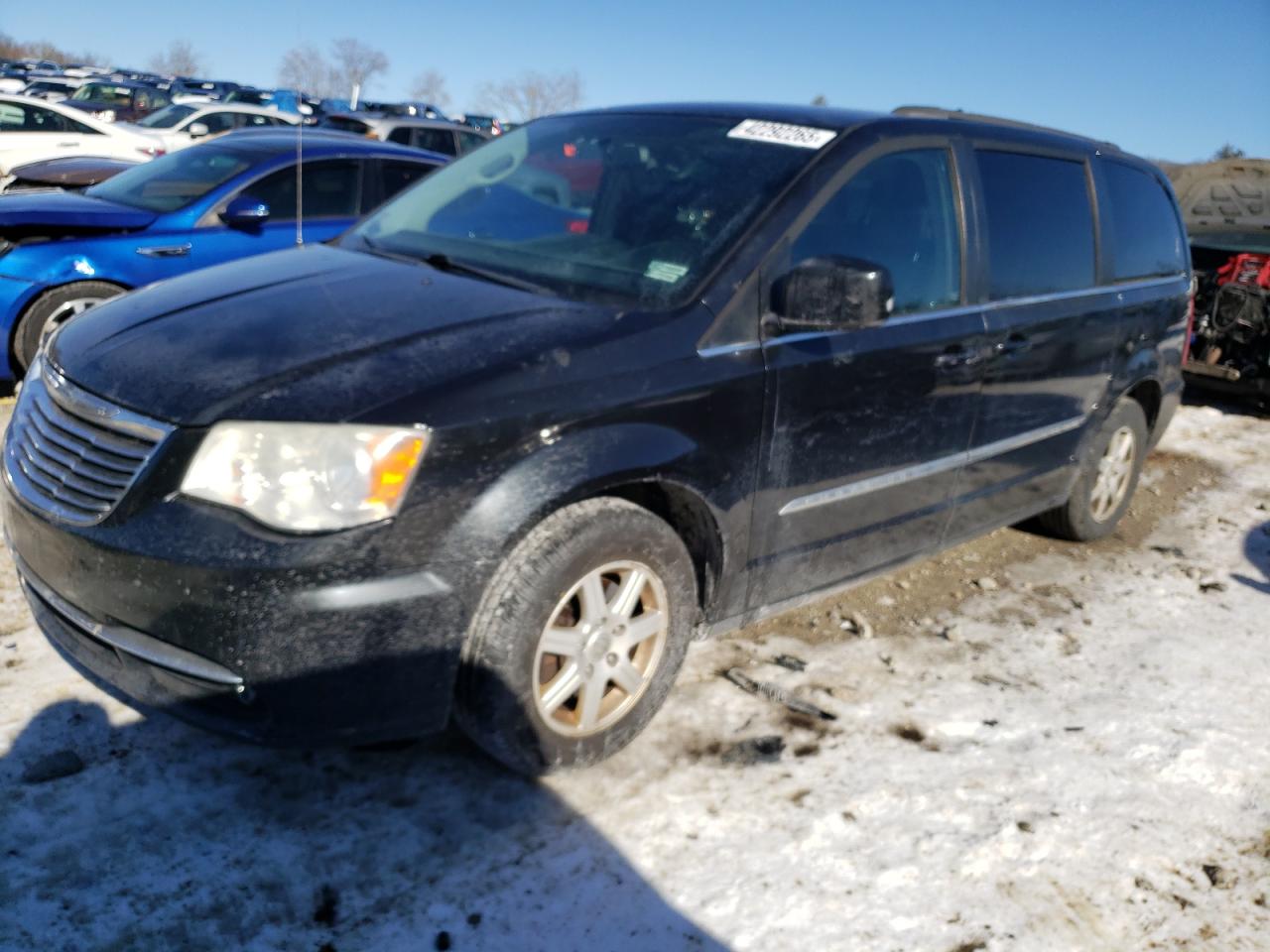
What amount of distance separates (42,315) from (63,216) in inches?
22.2

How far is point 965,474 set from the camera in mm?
3963

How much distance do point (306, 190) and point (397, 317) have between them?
4489 millimetres

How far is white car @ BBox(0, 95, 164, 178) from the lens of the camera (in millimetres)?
13469

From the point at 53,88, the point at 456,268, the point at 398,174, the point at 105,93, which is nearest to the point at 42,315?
the point at 398,174

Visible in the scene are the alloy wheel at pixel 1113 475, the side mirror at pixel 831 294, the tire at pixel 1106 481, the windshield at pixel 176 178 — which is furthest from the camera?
the windshield at pixel 176 178

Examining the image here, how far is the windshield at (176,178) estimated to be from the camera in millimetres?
6480

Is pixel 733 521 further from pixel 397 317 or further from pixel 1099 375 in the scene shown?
pixel 1099 375

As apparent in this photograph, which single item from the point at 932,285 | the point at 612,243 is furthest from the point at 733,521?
the point at 932,285

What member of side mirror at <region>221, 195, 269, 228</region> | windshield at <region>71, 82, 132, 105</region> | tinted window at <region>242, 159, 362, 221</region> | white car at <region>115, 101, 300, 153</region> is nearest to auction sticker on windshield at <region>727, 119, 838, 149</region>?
side mirror at <region>221, 195, 269, 228</region>

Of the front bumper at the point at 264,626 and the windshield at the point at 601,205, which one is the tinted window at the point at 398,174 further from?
the front bumper at the point at 264,626

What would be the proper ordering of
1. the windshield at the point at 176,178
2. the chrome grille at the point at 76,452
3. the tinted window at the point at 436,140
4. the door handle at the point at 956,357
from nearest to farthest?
the chrome grille at the point at 76,452 < the door handle at the point at 956,357 < the windshield at the point at 176,178 < the tinted window at the point at 436,140

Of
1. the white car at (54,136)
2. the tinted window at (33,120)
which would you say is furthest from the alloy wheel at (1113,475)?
Answer: the tinted window at (33,120)

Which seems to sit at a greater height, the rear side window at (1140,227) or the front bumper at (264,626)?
the rear side window at (1140,227)

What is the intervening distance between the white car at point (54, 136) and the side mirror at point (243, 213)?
8710 millimetres
